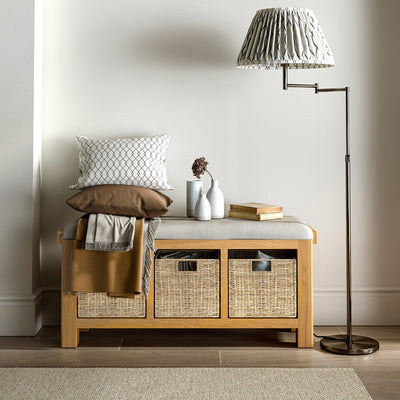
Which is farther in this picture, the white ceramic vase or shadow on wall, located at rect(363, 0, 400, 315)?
shadow on wall, located at rect(363, 0, 400, 315)

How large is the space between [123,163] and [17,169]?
645mm

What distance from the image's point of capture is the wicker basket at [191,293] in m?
3.08

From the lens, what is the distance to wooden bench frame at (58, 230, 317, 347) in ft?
10.0

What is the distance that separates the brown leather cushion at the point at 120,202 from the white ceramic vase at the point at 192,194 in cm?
30

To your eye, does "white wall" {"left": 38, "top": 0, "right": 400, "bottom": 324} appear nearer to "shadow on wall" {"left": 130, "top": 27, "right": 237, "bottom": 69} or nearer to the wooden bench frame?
"shadow on wall" {"left": 130, "top": 27, "right": 237, "bottom": 69}

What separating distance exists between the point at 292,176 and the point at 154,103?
36.2 inches

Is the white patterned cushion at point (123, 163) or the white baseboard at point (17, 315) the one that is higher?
the white patterned cushion at point (123, 163)

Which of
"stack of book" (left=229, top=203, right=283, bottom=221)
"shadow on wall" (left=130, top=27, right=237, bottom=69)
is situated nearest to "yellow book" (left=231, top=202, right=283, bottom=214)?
"stack of book" (left=229, top=203, right=283, bottom=221)

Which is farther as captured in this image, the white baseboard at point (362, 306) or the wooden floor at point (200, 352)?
the white baseboard at point (362, 306)

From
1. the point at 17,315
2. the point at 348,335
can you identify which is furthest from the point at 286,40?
the point at 17,315

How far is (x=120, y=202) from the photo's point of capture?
9.87ft

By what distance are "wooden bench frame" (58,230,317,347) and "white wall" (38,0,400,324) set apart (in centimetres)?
52

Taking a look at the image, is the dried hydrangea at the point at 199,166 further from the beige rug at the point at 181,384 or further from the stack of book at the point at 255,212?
the beige rug at the point at 181,384

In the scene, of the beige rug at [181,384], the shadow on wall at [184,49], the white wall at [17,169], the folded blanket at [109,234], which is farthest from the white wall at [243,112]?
the beige rug at [181,384]
